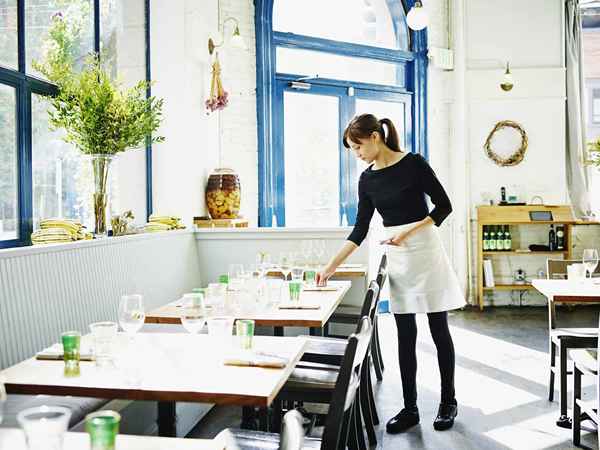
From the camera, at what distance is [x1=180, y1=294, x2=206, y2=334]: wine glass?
234 cm

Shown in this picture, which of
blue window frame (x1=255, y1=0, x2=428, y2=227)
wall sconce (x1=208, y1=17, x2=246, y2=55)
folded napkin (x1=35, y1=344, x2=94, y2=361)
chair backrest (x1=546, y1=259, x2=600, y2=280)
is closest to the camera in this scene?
folded napkin (x1=35, y1=344, x2=94, y2=361)

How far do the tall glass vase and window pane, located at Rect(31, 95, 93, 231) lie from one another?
0.13m

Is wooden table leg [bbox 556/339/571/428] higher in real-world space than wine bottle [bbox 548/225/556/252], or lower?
lower

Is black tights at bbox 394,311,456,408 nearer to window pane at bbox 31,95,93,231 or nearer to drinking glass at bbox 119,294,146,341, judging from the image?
drinking glass at bbox 119,294,146,341

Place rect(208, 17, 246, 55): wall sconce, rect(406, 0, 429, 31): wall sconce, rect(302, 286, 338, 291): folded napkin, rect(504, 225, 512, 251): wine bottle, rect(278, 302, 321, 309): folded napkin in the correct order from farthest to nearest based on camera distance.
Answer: rect(504, 225, 512, 251): wine bottle
rect(406, 0, 429, 31): wall sconce
rect(208, 17, 246, 55): wall sconce
rect(302, 286, 338, 291): folded napkin
rect(278, 302, 321, 309): folded napkin

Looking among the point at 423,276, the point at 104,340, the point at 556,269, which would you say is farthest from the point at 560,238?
the point at 104,340

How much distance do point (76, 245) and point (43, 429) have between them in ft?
7.80

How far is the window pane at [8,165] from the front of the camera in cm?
390

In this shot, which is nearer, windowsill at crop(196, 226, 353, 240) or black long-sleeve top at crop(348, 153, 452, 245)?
black long-sleeve top at crop(348, 153, 452, 245)

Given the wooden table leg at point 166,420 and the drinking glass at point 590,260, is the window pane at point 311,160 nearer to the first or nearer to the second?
the drinking glass at point 590,260

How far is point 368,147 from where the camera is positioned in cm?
352

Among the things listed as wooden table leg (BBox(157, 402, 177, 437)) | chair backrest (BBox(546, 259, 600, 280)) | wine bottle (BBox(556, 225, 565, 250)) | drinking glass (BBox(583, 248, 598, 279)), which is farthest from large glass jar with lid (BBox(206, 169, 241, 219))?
wine bottle (BBox(556, 225, 565, 250))

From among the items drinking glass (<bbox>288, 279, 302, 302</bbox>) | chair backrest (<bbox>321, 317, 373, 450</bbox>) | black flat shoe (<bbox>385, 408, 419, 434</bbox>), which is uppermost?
drinking glass (<bbox>288, 279, 302, 302</bbox>)

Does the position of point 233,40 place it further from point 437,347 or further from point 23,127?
point 437,347
